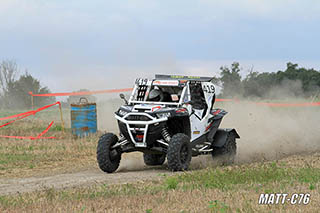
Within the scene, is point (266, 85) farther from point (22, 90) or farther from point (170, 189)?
point (170, 189)

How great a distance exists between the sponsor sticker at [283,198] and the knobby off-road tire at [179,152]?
4500mm

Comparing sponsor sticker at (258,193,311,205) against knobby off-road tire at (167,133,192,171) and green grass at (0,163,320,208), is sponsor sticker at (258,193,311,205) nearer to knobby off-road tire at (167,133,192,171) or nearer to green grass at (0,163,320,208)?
green grass at (0,163,320,208)

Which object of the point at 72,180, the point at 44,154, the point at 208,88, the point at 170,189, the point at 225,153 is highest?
the point at 208,88

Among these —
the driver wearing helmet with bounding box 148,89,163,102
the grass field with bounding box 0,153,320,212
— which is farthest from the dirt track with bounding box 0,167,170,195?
the driver wearing helmet with bounding box 148,89,163,102

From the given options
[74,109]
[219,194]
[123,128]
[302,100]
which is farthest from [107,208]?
[302,100]

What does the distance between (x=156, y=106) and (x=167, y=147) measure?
1108 millimetres

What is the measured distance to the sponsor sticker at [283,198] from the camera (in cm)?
921

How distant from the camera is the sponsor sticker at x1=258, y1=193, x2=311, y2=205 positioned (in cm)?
921

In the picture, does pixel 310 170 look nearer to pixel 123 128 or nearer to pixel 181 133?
pixel 181 133

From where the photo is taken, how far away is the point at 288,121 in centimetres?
2434

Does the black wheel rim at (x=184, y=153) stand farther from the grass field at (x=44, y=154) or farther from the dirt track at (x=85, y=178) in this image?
the grass field at (x=44, y=154)

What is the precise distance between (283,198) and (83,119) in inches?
628

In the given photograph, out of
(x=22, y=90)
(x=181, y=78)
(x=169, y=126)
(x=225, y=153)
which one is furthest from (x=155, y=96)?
(x=22, y=90)

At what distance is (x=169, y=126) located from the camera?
51.2 ft
